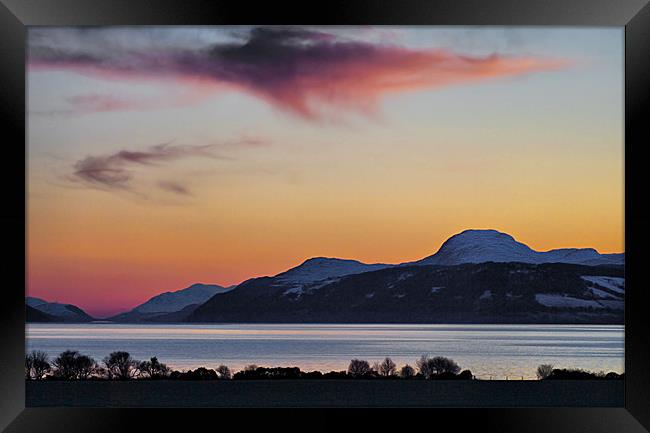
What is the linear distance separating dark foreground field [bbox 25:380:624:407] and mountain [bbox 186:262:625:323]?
1.47 meters

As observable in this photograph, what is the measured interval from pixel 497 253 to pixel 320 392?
16.2 feet

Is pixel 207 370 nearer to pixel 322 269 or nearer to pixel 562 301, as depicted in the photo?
pixel 322 269

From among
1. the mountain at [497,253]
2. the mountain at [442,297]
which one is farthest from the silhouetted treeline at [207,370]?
the mountain at [497,253]

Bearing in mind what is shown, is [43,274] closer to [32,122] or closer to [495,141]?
[32,122]

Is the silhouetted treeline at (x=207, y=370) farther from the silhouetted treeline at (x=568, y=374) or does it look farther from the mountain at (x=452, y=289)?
the mountain at (x=452, y=289)

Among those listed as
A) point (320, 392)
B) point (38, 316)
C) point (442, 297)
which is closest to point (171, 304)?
point (38, 316)

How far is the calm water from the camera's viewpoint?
837 inches

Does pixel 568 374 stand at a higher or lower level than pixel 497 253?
lower

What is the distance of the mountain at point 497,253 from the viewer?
17906 millimetres

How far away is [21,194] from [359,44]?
1264 centimetres

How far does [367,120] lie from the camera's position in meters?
18.1

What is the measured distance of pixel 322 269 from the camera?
18.8 meters

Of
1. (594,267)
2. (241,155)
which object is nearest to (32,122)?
(241,155)

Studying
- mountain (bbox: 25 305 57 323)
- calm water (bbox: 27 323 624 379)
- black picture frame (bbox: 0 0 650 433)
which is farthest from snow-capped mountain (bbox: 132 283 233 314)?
black picture frame (bbox: 0 0 650 433)
